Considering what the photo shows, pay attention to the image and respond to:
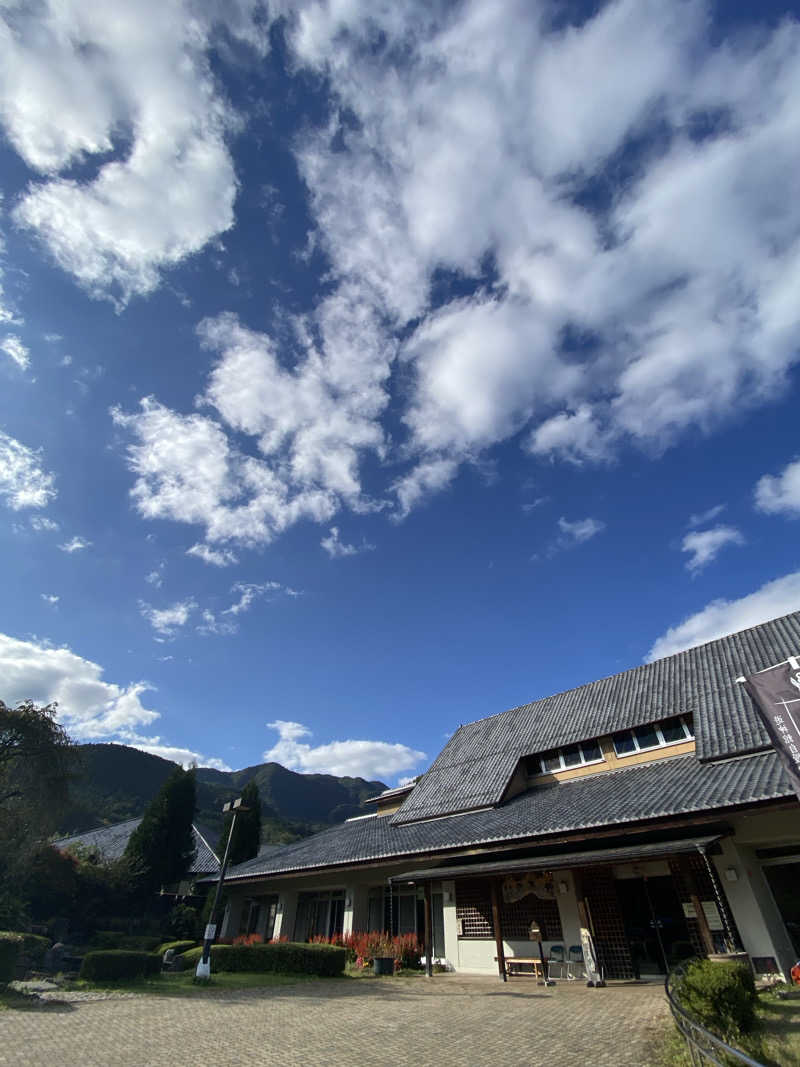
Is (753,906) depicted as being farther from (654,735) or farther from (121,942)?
(121,942)

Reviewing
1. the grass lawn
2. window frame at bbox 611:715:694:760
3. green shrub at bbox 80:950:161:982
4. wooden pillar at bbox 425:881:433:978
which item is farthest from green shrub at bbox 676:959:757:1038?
green shrub at bbox 80:950:161:982

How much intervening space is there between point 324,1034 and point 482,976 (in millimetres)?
8987

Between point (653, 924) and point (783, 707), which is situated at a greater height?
point (783, 707)

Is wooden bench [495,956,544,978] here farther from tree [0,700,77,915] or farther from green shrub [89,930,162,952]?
green shrub [89,930,162,952]

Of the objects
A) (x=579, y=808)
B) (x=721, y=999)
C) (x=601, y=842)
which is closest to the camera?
(x=721, y=999)

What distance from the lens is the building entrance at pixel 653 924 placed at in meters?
12.3

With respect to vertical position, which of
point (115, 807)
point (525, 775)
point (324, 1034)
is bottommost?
point (324, 1034)

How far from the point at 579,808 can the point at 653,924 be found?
2.80 metres

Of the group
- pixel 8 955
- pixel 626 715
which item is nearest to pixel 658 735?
pixel 626 715

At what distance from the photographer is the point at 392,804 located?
2789 cm

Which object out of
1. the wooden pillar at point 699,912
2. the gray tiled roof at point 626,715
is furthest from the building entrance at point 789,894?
the gray tiled roof at point 626,715

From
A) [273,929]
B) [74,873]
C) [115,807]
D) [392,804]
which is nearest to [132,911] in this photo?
[74,873]

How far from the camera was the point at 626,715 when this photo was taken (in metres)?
17.7

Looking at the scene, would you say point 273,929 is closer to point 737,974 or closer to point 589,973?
point 589,973
